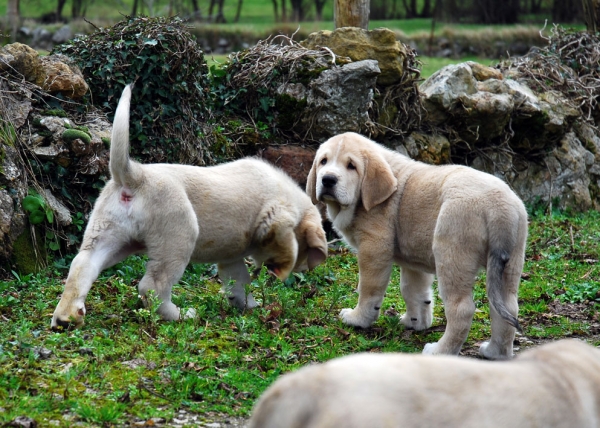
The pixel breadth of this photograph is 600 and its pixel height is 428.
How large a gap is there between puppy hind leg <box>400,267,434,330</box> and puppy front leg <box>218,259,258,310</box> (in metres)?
1.30

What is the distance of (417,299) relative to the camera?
648 cm

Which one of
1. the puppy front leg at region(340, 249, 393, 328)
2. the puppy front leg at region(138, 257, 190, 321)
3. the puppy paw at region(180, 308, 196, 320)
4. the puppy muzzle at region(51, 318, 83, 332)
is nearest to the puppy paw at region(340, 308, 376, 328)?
the puppy front leg at region(340, 249, 393, 328)

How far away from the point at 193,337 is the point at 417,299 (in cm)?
206

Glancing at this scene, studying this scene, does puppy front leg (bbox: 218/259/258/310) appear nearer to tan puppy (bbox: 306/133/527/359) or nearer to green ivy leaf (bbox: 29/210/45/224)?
tan puppy (bbox: 306/133/527/359)

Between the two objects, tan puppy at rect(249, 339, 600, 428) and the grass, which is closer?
tan puppy at rect(249, 339, 600, 428)

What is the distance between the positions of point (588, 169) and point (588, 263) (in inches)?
154

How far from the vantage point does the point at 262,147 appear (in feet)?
31.1

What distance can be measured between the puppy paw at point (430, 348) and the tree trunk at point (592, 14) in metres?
10.0

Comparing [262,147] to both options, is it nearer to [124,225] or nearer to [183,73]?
[183,73]

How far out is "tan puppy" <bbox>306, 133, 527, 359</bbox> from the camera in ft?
17.6

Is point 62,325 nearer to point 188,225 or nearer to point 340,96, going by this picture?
point 188,225

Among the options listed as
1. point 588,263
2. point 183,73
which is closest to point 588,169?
point 588,263

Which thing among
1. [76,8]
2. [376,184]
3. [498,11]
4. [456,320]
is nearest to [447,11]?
[498,11]

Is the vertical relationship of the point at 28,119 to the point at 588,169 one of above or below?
above
